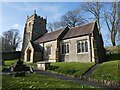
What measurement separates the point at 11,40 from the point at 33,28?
37912mm

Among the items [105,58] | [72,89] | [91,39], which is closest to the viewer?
[72,89]

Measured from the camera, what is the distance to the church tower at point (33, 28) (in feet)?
162

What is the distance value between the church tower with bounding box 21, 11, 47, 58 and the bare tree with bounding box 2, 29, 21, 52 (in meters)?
29.1

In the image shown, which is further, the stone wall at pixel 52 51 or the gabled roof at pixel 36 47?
the gabled roof at pixel 36 47

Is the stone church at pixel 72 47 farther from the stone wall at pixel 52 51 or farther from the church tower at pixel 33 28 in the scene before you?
the church tower at pixel 33 28

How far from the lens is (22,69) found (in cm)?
2530

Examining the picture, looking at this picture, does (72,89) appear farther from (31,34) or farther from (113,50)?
(31,34)

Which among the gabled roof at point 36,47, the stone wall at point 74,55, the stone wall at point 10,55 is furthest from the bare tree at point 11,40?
the stone wall at point 74,55

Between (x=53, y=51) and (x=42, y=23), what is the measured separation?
16.2 meters

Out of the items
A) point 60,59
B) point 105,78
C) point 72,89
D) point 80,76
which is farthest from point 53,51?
point 72,89

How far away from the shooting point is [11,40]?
83.0 m

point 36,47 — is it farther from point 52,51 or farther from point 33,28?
point 33,28

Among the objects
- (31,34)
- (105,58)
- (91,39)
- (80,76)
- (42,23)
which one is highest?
(42,23)

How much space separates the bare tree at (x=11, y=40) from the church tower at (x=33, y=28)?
29076mm
